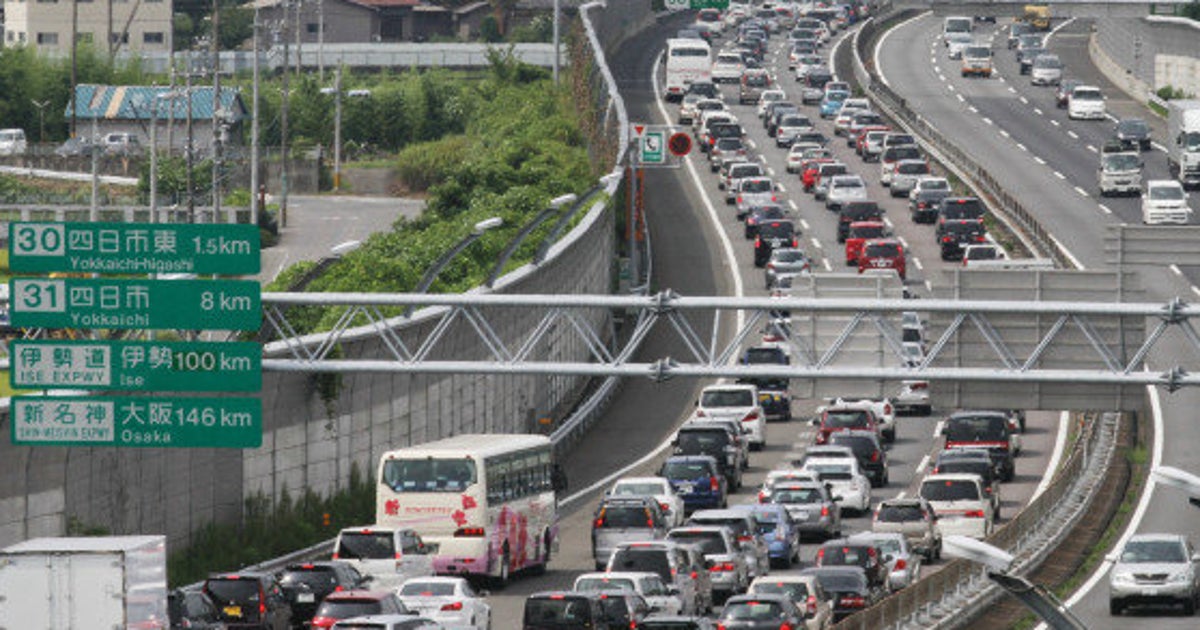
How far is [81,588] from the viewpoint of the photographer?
37.0 metres

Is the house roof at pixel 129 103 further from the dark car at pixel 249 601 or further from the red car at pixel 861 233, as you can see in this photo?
the dark car at pixel 249 601

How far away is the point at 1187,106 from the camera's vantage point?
4235 inches

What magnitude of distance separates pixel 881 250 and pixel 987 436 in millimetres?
23819

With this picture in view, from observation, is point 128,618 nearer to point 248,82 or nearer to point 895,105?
point 895,105

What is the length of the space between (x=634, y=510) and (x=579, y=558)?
→ 11.3 ft

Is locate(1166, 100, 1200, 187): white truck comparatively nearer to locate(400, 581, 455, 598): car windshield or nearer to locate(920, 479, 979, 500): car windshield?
locate(920, 479, 979, 500): car windshield

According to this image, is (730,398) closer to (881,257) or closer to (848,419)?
(848,419)

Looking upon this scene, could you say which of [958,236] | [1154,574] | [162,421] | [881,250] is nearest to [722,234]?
[958,236]

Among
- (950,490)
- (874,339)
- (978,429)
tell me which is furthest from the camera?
(978,429)

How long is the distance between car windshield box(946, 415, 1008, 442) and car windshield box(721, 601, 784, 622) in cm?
2643

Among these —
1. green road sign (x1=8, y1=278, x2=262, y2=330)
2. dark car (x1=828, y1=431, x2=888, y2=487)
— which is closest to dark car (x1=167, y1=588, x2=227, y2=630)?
green road sign (x1=8, y1=278, x2=262, y2=330)

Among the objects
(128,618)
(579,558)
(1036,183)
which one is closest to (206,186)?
(1036,183)

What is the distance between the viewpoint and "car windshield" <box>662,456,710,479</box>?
61.1 metres

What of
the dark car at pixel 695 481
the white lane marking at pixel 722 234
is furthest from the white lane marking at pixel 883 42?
the dark car at pixel 695 481
